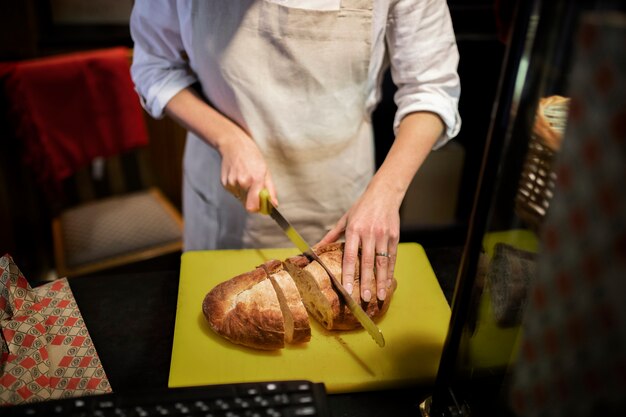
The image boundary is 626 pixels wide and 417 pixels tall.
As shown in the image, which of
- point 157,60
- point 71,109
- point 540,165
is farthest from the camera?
point 71,109

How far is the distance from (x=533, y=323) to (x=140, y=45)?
1.27 metres

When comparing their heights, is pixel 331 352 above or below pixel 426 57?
below

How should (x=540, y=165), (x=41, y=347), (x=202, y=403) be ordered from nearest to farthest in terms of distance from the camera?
(x=540, y=165)
(x=202, y=403)
(x=41, y=347)

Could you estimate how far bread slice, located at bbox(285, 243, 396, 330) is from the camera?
3.92 ft

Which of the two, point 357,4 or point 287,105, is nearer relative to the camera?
point 357,4

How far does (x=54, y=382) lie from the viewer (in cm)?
101

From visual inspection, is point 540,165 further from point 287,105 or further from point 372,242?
point 287,105

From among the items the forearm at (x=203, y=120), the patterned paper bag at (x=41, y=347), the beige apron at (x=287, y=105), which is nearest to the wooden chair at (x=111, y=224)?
the beige apron at (x=287, y=105)

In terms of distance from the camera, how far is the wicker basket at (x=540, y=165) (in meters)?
0.68

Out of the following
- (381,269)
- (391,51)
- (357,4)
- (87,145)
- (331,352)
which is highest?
(357,4)

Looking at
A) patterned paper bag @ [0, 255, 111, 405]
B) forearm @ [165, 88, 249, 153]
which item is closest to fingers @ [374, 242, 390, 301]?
forearm @ [165, 88, 249, 153]

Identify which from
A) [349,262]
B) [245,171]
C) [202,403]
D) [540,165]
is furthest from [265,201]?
[540,165]

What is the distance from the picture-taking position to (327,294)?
1208 mm

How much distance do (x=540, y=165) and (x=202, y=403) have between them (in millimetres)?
626
